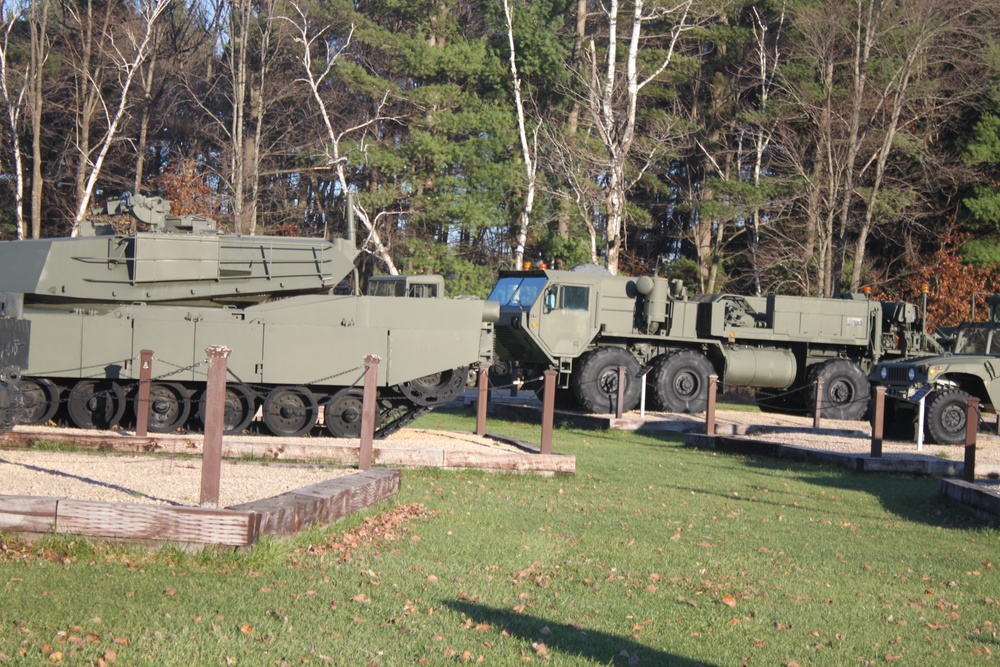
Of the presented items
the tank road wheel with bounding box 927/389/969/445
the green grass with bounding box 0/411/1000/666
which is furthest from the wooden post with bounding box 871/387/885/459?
the green grass with bounding box 0/411/1000/666

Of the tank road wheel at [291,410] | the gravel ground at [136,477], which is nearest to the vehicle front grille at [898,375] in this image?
the tank road wheel at [291,410]

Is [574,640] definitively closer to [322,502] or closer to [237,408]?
[322,502]

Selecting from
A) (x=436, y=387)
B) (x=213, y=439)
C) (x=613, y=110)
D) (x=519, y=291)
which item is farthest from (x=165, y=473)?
(x=613, y=110)

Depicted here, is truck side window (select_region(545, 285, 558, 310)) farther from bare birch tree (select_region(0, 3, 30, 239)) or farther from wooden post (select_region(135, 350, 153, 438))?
bare birch tree (select_region(0, 3, 30, 239))

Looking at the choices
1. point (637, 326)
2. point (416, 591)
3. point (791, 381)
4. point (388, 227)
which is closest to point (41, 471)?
point (416, 591)

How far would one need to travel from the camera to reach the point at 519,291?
24000 millimetres

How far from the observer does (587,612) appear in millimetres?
7000

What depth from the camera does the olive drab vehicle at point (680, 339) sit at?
2348 cm

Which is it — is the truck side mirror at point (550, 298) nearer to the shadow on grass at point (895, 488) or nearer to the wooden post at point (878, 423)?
the shadow on grass at point (895, 488)

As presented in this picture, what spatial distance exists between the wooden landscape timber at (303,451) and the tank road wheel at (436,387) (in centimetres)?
318

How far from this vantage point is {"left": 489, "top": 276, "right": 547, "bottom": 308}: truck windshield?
23594 millimetres

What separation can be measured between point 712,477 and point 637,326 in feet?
34.6

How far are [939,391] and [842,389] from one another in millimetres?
6277

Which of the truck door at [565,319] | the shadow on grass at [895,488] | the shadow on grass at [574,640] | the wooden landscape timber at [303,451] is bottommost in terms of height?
the shadow on grass at [574,640]
